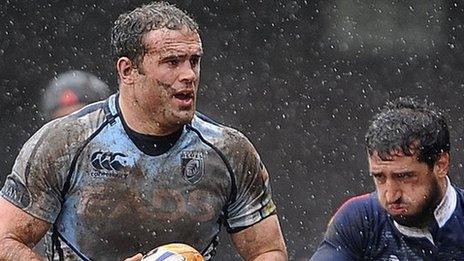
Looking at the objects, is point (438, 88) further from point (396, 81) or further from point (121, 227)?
point (121, 227)

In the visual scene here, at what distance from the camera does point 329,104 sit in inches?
364

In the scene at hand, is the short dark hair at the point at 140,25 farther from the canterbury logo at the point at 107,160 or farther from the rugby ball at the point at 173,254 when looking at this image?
the rugby ball at the point at 173,254

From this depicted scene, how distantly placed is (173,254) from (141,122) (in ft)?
1.95

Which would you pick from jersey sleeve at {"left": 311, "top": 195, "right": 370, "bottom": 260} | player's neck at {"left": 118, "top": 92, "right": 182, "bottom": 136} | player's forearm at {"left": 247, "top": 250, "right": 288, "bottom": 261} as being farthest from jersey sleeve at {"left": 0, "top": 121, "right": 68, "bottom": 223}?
jersey sleeve at {"left": 311, "top": 195, "right": 370, "bottom": 260}

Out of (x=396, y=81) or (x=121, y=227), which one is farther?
(x=396, y=81)

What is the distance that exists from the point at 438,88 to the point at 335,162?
73cm

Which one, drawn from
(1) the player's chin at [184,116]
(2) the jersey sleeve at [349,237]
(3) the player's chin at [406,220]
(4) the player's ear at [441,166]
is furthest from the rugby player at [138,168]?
(4) the player's ear at [441,166]

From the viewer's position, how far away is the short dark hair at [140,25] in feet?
19.7

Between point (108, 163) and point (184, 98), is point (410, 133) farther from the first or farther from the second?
point (108, 163)

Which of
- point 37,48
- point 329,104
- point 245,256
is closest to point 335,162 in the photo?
point 329,104

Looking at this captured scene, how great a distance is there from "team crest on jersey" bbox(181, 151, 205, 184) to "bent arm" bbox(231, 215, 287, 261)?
1.00ft

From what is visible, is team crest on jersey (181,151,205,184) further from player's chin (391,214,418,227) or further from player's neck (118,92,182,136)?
player's chin (391,214,418,227)

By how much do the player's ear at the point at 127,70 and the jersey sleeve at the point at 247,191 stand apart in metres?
0.46

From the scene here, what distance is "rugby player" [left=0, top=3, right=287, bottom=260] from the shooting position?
234 inches
